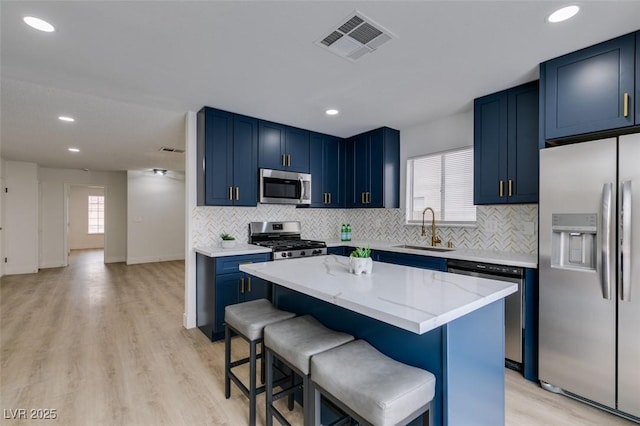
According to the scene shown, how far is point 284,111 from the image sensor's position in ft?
11.6

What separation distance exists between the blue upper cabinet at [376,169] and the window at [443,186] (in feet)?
0.69

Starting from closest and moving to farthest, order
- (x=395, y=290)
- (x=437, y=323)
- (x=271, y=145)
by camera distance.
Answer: (x=437, y=323) < (x=395, y=290) < (x=271, y=145)

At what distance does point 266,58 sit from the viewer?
230cm

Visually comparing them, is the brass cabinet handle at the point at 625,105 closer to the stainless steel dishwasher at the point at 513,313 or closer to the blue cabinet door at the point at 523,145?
the blue cabinet door at the point at 523,145

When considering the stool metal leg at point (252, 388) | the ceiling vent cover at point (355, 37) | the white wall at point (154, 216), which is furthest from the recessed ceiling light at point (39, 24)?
the white wall at point (154, 216)

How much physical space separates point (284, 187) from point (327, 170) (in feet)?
2.74

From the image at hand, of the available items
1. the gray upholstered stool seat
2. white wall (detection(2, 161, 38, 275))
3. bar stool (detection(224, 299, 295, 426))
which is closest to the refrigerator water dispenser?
the gray upholstered stool seat

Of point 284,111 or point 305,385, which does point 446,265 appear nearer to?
point 305,385

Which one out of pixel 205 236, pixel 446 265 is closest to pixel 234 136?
pixel 205 236

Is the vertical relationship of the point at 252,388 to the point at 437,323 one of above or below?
below

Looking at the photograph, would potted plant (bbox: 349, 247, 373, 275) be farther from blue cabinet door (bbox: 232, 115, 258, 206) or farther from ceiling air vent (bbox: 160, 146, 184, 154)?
ceiling air vent (bbox: 160, 146, 184, 154)

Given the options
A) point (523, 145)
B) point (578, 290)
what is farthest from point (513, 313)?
point (523, 145)

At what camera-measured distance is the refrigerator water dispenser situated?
6.71 ft

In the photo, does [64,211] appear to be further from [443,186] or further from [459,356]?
[459,356]
